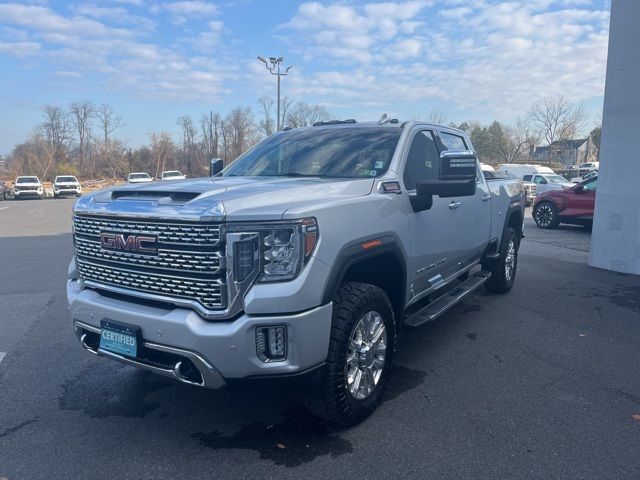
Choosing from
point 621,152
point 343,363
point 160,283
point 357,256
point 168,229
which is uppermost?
point 621,152

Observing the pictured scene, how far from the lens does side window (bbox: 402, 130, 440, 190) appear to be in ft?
13.2

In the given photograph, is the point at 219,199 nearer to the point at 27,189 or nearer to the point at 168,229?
the point at 168,229

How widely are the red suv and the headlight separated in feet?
44.4

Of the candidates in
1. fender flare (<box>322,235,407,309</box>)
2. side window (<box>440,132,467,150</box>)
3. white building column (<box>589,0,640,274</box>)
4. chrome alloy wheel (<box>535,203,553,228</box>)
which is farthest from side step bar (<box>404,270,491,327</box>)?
Result: chrome alloy wheel (<box>535,203,553,228</box>)

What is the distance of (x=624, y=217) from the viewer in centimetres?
833

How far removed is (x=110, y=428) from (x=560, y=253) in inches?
383

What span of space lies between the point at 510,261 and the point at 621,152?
3.31 meters

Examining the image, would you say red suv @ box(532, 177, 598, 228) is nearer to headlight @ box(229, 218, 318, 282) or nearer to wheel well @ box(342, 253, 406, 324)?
wheel well @ box(342, 253, 406, 324)

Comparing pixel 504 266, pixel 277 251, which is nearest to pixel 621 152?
pixel 504 266

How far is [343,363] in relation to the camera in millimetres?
2996

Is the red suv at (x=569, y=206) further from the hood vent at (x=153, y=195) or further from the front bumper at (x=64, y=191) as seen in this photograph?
the front bumper at (x=64, y=191)

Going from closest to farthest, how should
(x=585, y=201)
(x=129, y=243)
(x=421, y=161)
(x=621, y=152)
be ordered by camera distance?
(x=129, y=243)
(x=421, y=161)
(x=621, y=152)
(x=585, y=201)

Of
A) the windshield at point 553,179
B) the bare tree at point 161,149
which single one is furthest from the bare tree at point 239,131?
the windshield at point 553,179

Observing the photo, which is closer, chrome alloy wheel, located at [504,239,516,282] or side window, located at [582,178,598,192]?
chrome alloy wheel, located at [504,239,516,282]
